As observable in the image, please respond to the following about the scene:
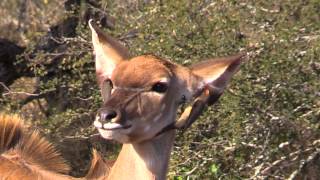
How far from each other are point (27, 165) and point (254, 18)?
314cm

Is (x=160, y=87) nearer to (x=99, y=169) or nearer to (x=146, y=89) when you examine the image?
(x=146, y=89)

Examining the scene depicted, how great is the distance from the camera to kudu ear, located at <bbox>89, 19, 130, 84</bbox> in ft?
13.1

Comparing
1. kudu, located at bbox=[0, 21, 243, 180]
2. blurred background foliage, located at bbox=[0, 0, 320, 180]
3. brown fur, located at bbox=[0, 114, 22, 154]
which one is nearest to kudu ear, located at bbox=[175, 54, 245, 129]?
kudu, located at bbox=[0, 21, 243, 180]

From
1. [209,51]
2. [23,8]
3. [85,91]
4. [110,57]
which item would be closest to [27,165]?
[110,57]

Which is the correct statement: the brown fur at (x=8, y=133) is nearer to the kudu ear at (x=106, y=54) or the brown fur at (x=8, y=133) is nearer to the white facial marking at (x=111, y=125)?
the kudu ear at (x=106, y=54)

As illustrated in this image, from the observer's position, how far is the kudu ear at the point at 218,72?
3.99m

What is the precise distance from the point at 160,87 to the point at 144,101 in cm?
13

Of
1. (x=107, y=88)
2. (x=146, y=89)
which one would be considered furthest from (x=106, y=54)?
(x=146, y=89)

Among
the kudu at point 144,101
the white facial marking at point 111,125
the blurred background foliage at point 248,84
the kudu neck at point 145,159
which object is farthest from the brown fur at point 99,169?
the blurred background foliage at point 248,84

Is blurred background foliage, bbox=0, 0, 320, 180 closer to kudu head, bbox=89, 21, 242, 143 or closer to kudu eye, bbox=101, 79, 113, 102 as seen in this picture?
kudu head, bbox=89, 21, 242, 143

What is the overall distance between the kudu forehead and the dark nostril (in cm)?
21

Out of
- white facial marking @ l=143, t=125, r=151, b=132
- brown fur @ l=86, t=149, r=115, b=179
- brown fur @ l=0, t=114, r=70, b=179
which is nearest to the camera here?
white facial marking @ l=143, t=125, r=151, b=132

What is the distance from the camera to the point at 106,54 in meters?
4.05

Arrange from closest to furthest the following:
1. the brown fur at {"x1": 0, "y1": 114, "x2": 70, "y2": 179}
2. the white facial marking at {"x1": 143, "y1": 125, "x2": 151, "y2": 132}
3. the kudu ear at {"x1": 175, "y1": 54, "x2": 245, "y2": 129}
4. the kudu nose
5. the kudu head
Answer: the kudu nose
the kudu head
the white facial marking at {"x1": 143, "y1": 125, "x2": 151, "y2": 132}
the kudu ear at {"x1": 175, "y1": 54, "x2": 245, "y2": 129}
the brown fur at {"x1": 0, "y1": 114, "x2": 70, "y2": 179}
